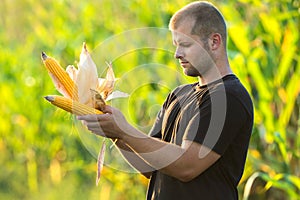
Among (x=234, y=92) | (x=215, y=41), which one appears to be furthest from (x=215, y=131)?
(x=215, y=41)

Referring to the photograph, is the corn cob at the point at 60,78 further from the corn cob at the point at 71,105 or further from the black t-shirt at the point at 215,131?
the black t-shirt at the point at 215,131

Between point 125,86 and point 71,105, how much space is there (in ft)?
9.04

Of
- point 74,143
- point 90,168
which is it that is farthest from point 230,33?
point 74,143

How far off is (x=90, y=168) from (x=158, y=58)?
2.95ft

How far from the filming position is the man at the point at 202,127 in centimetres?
232

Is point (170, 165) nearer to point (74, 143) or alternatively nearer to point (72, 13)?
point (74, 143)

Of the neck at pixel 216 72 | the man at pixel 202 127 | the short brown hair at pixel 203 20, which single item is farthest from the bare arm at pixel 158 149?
the short brown hair at pixel 203 20

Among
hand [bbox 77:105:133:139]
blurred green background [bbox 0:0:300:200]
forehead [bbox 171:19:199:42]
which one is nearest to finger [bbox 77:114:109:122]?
hand [bbox 77:105:133:139]

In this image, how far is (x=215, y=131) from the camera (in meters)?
2.37

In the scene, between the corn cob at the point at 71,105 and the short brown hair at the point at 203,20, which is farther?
the short brown hair at the point at 203,20

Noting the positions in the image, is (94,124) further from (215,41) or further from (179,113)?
(215,41)

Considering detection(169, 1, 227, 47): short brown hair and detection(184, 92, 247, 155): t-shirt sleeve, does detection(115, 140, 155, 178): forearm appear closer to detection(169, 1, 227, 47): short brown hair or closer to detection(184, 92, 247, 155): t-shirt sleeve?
detection(184, 92, 247, 155): t-shirt sleeve

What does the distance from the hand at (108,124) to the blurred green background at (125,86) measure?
2.19 feet

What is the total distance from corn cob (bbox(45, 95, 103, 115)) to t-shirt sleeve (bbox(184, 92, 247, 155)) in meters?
0.31
